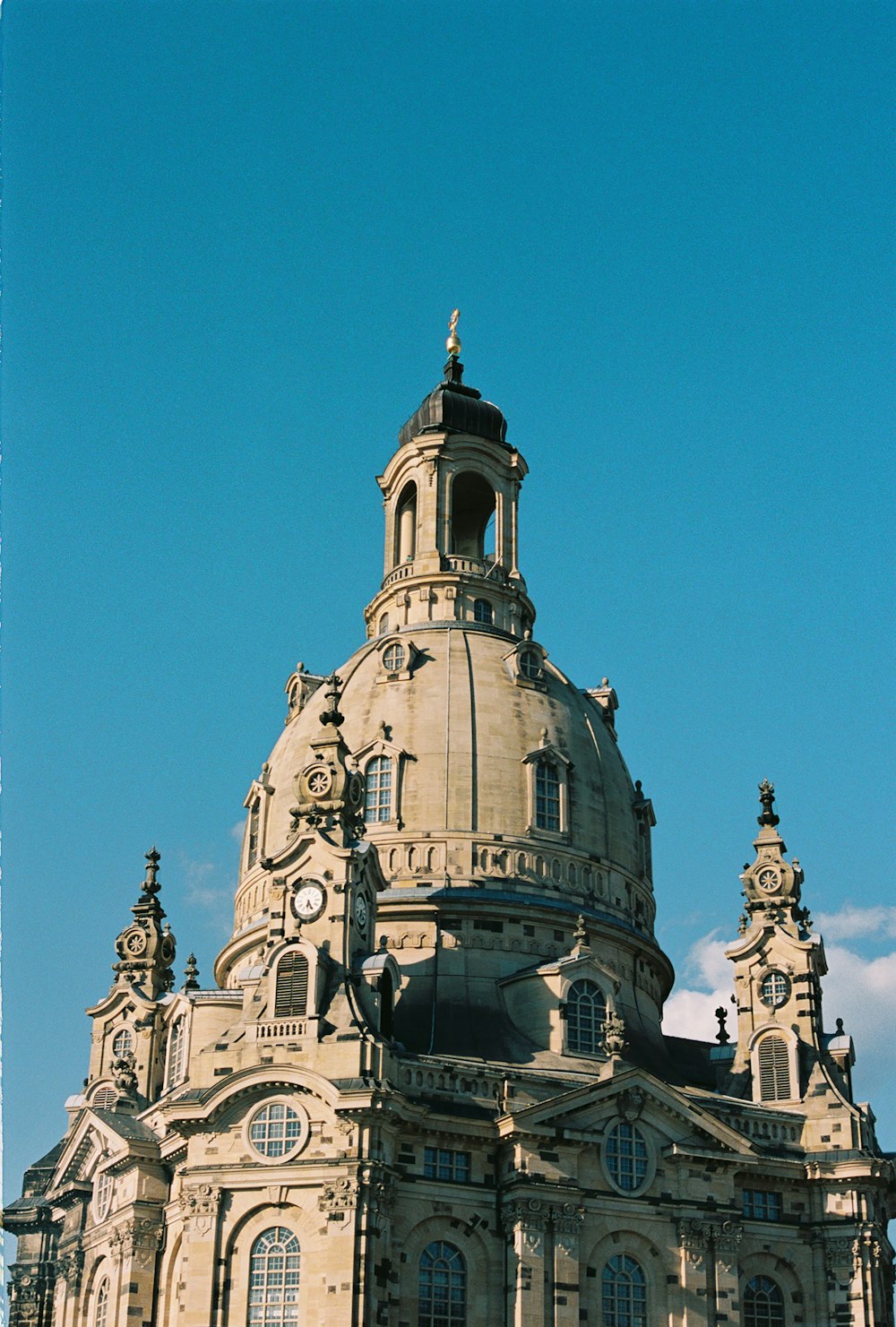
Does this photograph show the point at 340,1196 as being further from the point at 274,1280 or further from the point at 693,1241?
the point at 693,1241

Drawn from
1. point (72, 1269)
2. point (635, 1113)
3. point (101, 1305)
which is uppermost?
point (635, 1113)

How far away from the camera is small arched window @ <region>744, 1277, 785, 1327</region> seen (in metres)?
59.6

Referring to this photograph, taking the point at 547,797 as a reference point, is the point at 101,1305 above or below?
below

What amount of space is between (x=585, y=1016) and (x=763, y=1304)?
11.8m

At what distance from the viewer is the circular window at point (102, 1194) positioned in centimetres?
6238

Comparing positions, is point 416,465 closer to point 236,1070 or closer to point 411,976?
point 411,976

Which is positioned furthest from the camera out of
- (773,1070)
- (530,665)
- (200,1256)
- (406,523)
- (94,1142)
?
(406,523)

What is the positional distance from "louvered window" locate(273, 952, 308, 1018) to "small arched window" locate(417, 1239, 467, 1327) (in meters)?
8.91

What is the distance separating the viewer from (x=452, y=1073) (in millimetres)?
57656

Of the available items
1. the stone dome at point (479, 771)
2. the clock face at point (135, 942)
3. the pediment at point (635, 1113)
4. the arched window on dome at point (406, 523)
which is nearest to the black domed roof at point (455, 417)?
the arched window on dome at point (406, 523)

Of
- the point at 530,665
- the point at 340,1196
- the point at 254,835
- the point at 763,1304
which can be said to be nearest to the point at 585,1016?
the point at 763,1304

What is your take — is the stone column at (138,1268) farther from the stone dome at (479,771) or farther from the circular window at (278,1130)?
the stone dome at (479,771)

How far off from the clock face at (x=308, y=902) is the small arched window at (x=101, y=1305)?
51.1 feet

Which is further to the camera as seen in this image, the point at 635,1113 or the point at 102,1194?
the point at 102,1194
